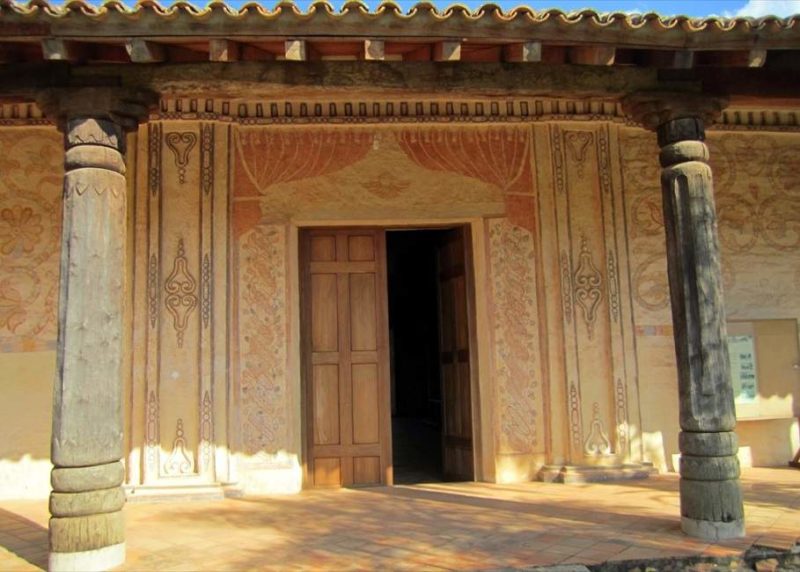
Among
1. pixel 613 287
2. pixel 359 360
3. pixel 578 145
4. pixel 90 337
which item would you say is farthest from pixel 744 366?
pixel 90 337

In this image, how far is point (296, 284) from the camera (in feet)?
21.4

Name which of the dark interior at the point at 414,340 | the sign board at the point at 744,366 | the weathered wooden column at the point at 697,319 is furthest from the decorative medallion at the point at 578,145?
the dark interior at the point at 414,340

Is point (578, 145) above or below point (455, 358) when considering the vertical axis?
above

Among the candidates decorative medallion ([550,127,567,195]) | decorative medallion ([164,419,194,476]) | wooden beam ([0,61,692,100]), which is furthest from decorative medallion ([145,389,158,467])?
decorative medallion ([550,127,567,195])

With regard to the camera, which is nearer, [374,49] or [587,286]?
[374,49]

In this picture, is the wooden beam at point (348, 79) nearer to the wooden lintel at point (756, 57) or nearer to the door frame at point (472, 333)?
the wooden lintel at point (756, 57)

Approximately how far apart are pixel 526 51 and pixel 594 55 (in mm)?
477

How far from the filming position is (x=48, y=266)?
6297mm

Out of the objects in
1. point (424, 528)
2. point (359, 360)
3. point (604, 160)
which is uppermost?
point (604, 160)

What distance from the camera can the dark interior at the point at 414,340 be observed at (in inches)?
429

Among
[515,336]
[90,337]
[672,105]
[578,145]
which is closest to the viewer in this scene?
[90,337]

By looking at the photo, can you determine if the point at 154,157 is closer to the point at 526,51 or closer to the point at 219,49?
the point at 219,49

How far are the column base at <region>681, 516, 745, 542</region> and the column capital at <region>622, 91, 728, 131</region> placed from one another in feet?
8.57

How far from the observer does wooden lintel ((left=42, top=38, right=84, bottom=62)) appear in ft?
13.4
